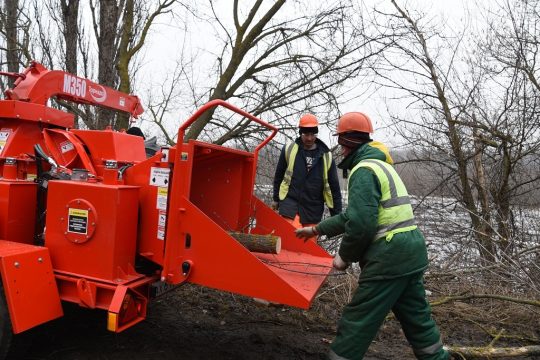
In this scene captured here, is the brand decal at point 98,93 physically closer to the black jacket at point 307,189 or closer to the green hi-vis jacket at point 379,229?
the black jacket at point 307,189

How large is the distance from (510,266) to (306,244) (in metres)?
2.86

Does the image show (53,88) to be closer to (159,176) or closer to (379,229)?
(159,176)

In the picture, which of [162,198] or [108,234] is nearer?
[108,234]

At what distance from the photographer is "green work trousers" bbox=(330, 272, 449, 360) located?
8.90ft

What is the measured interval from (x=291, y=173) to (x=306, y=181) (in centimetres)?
17

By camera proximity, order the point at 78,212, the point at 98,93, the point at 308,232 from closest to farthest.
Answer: the point at 78,212 → the point at 308,232 → the point at 98,93

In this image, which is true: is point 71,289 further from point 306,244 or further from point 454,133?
point 454,133

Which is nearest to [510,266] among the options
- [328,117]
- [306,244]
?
[306,244]

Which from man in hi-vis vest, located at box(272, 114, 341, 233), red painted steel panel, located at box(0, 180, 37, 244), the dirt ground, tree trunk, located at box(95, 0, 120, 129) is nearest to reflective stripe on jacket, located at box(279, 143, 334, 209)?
man in hi-vis vest, located at box(272, 114, 341, 233)

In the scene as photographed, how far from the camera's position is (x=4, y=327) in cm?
289

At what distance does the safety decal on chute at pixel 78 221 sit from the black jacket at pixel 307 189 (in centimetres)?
208

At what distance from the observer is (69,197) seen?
3.06m

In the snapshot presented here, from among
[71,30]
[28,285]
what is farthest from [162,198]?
[71,30]

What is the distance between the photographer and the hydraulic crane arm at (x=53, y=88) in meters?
3.83
